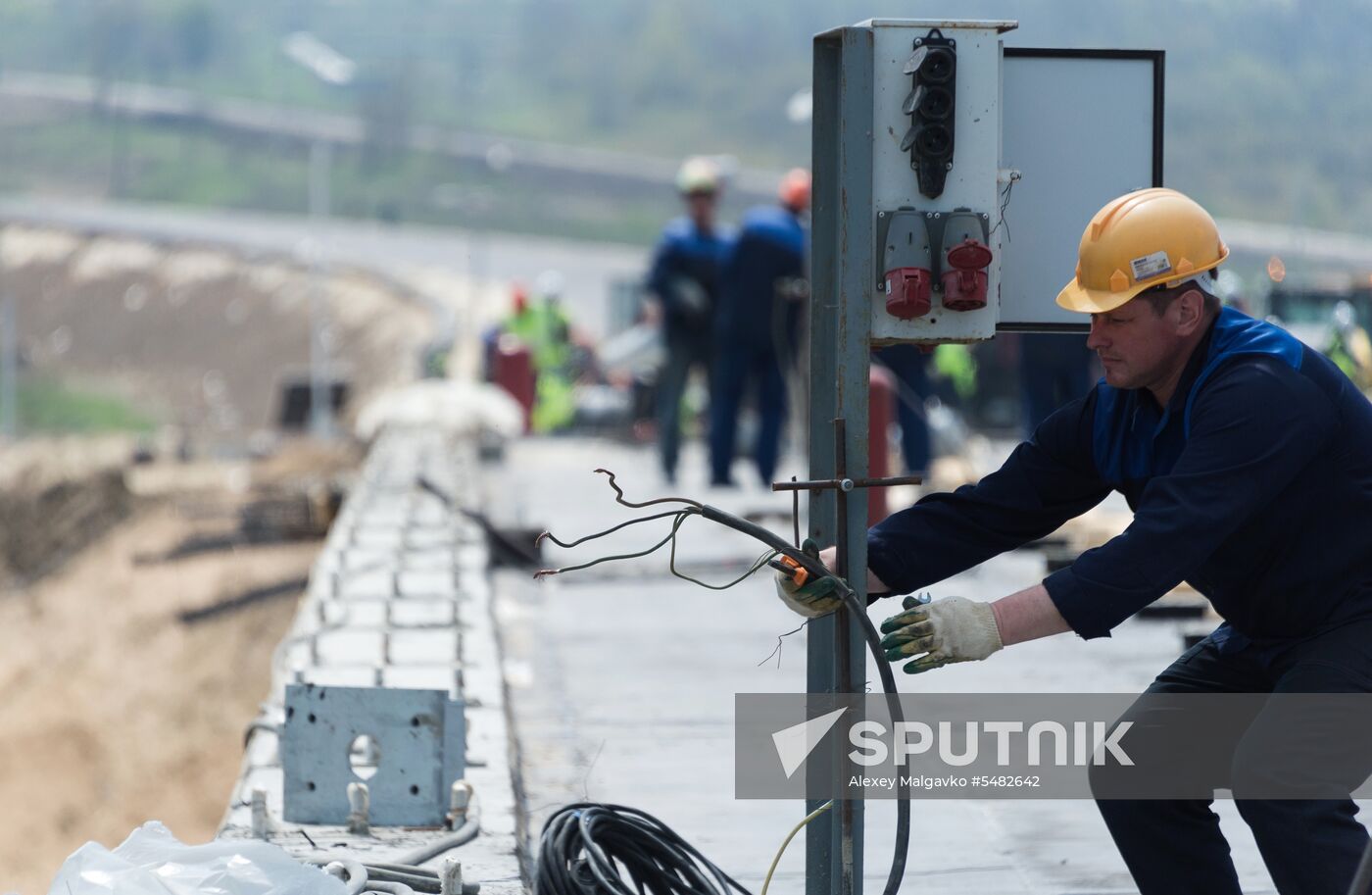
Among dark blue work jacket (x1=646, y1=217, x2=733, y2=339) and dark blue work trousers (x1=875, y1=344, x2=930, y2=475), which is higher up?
dark blue work jacket (x1=646, y1=217, x2=733, y2=339)

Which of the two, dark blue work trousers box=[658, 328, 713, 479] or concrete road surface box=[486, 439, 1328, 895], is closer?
concrete road surface box=[486, 439, 1328, 895]

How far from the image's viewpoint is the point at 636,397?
2025 cm

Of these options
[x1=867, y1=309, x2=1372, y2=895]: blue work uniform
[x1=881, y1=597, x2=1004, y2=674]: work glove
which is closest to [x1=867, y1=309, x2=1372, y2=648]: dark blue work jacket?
[x1=867, y1=309, x2=1372, y2=895]: blue work uniform

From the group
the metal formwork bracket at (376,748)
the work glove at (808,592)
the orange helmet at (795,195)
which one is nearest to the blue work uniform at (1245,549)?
the work glove at (808,592)

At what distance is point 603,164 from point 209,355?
2785 cm

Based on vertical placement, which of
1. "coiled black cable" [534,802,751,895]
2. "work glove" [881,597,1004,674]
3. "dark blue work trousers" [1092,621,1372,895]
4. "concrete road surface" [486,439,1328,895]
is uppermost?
"work glove" [881,597,1004,674]

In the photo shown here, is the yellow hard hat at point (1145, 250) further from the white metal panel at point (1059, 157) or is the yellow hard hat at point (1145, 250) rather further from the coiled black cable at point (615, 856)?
the coiled black cable at point (615, 856)

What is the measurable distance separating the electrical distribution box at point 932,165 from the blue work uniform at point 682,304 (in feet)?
31.4

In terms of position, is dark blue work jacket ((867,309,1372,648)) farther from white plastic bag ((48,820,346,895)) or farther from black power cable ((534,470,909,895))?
white plastic bag ((48,820,346,895))

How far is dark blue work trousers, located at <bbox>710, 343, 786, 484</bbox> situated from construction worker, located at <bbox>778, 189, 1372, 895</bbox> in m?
8.87

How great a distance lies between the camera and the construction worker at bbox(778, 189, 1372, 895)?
3346 millimetres

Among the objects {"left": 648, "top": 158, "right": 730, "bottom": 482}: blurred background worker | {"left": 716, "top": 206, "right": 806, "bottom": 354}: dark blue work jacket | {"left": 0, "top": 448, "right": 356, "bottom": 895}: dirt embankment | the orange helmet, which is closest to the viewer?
the orange helmet

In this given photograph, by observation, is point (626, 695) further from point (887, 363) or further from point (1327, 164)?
point (1327, 164)

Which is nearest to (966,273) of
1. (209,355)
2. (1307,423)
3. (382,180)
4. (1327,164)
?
(1307,423)
